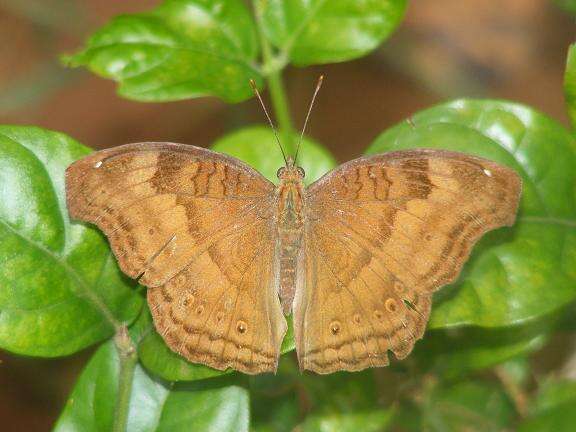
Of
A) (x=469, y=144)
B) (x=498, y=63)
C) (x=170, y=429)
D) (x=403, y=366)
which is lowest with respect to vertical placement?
(x=498, y=63)

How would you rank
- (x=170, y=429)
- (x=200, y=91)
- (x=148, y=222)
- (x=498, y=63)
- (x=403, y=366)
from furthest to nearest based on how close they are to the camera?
(x=498, y=63) < (x=403, y=366) < (x=200, y=91) < (x=148, y=222) < (x=170, y=429)

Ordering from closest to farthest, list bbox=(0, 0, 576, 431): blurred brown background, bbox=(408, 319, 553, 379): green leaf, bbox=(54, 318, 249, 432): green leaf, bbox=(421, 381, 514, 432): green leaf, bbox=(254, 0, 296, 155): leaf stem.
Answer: bbox=(54, 318, 249, 432): green leaf < bbox=(408, 319, 553, 379): green leaf < bbox=(254, 0, 296, 155): leaf stem < bbox=(421, 381, 514, 432): green leaf < bbox=(0, 0, 576, 431): blurred brown background

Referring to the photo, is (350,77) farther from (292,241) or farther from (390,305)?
(390,305)

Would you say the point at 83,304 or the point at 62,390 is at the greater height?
the point at 83,304

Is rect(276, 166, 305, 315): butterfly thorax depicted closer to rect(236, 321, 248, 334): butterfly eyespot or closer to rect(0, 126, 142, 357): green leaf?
rect(236, 321, 248, 334): butterfly eyespot

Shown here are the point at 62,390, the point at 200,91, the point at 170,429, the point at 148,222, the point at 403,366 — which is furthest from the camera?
the point at 62,390

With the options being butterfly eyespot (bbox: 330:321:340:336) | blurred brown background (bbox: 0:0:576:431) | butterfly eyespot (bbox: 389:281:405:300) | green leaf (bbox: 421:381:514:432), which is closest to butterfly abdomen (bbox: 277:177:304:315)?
butterfly eyespot (bbox: 330:321:340:336)

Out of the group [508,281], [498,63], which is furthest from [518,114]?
[498,63]

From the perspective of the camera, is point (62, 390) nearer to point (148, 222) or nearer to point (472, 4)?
point (148, 222)
